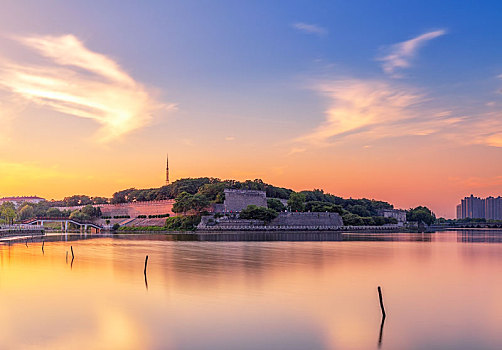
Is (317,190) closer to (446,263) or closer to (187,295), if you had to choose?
(446,263)

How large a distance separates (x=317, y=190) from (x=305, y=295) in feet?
359

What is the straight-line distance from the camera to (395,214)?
388ft

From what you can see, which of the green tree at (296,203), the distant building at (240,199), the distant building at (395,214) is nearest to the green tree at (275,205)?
the distant building at (240,199)

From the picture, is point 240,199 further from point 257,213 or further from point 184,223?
point 184,223

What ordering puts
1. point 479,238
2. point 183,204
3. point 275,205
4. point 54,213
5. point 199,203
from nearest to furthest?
point 479,238 → point 199,203 → point 183,204 → point 275,205 → point 54,213

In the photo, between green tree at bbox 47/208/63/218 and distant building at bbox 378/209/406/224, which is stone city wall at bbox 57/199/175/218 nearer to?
green tree at bbox 47/208/63/218

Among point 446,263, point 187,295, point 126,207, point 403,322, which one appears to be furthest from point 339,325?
point 126,207

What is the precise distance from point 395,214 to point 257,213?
44635 mm

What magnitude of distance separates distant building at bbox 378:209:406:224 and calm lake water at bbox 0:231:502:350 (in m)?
85.3

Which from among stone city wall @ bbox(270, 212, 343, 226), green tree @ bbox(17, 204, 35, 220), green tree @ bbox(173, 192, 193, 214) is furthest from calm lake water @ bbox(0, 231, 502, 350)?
green tree @ bbox(17, 204, 35, 220)

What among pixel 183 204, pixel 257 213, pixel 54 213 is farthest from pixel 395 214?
pixel 54 213

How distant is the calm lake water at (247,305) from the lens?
46.1 ft

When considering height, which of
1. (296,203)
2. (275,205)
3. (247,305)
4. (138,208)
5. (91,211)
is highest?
(296,203)

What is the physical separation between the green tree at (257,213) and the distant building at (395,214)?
3840cm
